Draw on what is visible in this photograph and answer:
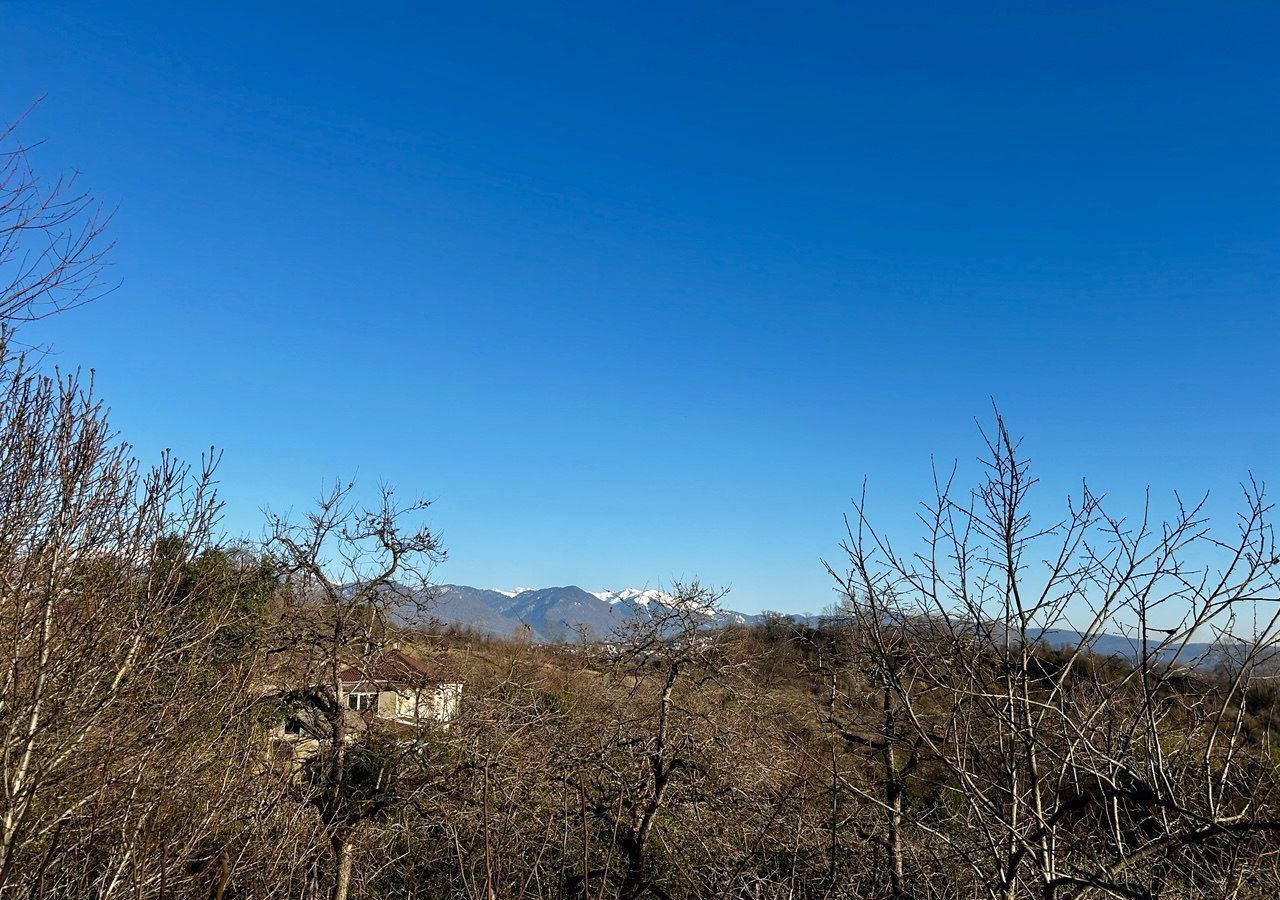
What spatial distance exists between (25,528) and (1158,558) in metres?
9.08

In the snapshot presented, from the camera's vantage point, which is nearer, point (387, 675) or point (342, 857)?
point (342, 857)

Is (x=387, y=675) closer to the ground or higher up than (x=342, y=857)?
higher up

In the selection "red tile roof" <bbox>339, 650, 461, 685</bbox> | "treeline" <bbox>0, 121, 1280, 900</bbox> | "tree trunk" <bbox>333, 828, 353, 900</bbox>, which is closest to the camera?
"treeline" <bbox>0, 121, 1280, 900</bbox>

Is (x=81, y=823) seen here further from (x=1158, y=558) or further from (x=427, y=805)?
(x=1158, y=558)

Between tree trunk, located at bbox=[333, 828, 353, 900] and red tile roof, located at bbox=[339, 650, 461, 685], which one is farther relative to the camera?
red tile roof, located at bbox=[339, 650, 461, 685]

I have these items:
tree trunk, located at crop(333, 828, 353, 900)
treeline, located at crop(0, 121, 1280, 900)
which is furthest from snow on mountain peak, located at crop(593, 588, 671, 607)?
tree trunk, located at crop(333, 828, 353, 900)

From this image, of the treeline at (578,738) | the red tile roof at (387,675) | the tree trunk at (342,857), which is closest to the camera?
the treeline at (578,738)

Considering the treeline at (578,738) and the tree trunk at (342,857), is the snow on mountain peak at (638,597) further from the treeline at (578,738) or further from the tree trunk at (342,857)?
the tree trunk at (342,857)

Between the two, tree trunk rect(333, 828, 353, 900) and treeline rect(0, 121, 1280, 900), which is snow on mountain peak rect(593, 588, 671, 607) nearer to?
treeline rect(0, 121, 1280, 900)

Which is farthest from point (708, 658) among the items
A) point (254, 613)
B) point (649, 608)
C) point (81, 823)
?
point (254, 613)

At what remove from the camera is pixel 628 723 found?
1042 cm

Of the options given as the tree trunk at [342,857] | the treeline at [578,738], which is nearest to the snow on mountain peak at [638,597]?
the treeline at [578,738]

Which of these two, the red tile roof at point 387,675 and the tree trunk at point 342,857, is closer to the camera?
the tree trunk at point 342,857

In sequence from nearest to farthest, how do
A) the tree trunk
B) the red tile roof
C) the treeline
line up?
the treeline, the tree trunk, the red tile roof
